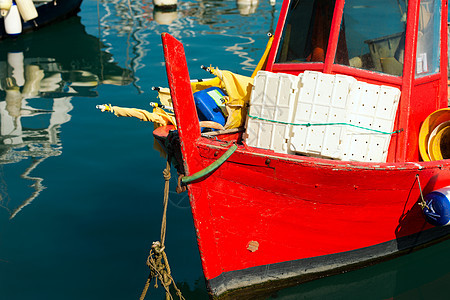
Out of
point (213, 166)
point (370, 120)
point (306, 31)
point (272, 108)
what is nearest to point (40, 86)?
point (306, 31)

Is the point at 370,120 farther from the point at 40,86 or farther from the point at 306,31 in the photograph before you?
the point at 40,86

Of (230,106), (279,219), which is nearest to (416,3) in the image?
(230,106)

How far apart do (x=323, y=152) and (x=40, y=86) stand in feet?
32.0

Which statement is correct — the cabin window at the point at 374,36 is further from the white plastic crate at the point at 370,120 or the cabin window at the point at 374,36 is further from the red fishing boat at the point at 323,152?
the white plastic crate at the point at 370,120

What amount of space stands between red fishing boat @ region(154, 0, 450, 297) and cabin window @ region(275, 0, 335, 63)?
1cm

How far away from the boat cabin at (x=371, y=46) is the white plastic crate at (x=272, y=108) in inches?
24.7

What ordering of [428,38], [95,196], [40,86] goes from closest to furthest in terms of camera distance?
[428,38] → [95,196] → [40,86]

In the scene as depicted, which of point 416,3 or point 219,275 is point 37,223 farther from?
point 416,3

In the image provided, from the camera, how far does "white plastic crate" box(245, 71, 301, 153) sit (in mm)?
5082

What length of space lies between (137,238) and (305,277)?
2.32 metres

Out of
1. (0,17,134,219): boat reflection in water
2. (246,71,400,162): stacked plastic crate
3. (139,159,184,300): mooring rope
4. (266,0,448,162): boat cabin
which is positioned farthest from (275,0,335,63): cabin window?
(0,17,134,219): boat reflection in water

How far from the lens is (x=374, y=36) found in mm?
5633

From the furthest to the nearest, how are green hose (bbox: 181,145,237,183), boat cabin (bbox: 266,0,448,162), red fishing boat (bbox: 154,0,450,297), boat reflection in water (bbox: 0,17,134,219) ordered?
boat reflection in water (bbox: 0,17,134,219) → boat cabin (bbox: 266,0,448,162) → red fishing boat (bbox: 154,0,450,297) → green hose (bbox: 181,145,237,183)

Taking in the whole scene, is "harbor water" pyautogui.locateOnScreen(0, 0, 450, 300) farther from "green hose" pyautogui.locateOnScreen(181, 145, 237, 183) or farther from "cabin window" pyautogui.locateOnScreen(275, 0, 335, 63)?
"green hose" pyautogui.locateOnScreen(181, 145, 237, 183)
